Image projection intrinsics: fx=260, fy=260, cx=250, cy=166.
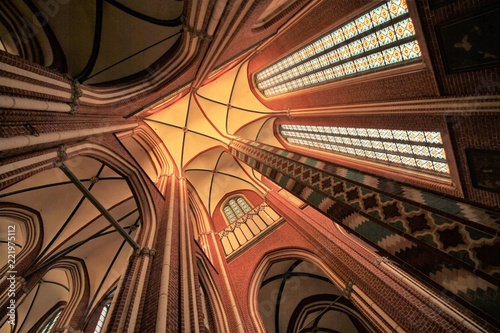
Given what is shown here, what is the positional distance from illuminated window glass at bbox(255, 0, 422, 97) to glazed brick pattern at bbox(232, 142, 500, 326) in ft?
15.2

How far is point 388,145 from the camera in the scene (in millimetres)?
9000

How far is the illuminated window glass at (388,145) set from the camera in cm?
755

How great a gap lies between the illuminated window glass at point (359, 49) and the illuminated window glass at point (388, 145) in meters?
2.14

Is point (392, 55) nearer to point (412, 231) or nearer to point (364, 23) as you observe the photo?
point (364, 23)

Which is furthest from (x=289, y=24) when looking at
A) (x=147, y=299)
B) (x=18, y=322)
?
(x=18, y=322)

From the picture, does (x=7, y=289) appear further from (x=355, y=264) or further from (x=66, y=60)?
(x=355, y=264)

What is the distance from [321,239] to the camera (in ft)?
28.7

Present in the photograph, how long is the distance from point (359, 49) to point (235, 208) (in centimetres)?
1040

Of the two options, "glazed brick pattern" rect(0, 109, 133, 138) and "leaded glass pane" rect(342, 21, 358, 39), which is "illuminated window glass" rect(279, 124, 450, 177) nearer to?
"leaded glass pane" rect(342, 21, 358, 39)

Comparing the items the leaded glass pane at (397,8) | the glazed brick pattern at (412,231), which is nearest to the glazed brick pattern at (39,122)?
the glazed brick pattern at (412,231)

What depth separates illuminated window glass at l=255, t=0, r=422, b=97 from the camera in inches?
275

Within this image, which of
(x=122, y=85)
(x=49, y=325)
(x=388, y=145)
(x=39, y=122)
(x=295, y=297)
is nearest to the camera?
(x=39, y=122)

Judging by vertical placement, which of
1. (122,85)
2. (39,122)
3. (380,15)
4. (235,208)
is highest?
(122,85)

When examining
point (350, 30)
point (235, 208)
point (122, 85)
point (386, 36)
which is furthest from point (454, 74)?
point (235, 208)
